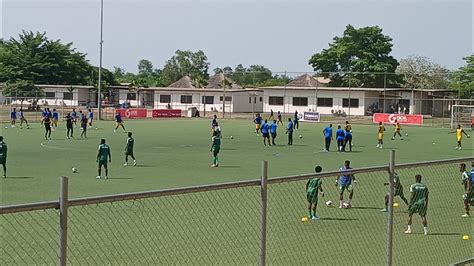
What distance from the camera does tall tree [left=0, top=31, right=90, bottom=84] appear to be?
95.6 meters

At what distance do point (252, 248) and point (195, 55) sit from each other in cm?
15077

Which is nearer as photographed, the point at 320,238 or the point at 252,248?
the point at 252,248

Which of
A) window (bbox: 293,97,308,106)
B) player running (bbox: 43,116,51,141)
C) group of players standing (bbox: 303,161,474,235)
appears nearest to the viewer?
group of players standing (bbox: 303,161,474,235)

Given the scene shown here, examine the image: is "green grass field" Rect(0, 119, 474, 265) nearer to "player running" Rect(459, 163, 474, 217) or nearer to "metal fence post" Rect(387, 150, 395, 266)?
"player running" Rect(459, 163, 474, 217)

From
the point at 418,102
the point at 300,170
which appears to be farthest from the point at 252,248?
the point at 418,102

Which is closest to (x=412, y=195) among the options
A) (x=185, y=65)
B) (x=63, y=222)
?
(x=63, y=222)

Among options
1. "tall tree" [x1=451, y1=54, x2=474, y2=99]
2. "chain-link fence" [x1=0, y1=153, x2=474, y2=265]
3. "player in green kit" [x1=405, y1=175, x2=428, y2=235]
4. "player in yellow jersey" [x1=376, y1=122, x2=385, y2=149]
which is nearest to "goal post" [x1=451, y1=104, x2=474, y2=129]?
"tall tree" [x1=451, y1=54, x2=474, y2=99]

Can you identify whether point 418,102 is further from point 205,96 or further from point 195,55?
point 195,55

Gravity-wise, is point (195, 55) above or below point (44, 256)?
above

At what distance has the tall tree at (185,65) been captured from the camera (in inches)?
6117

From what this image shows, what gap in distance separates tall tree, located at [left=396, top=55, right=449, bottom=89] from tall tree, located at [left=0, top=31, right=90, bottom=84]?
4735 cm

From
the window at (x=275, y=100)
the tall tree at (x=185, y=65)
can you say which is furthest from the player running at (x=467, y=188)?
the tall tree at (x=185, y=65)

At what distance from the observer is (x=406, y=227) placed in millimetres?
15641

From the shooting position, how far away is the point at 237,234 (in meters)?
13.7
